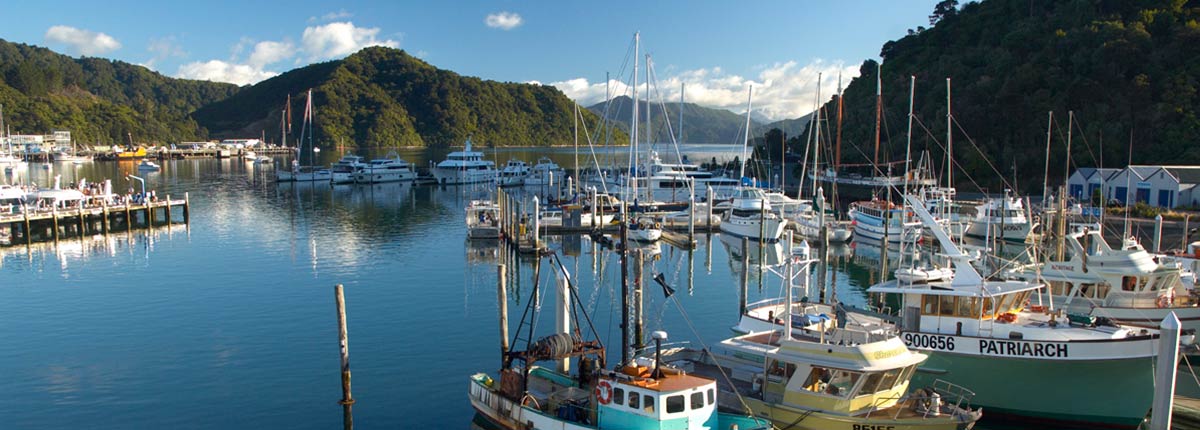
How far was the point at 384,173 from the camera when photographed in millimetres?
111188

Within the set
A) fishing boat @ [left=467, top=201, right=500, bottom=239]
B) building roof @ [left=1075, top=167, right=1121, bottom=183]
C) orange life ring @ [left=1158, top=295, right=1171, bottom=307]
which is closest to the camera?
orange life ring @ [left=1158, top=295, right=1171, bottom=307]

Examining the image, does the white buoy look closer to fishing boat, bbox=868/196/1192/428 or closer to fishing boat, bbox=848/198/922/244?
fishing boat, bbox=868/196/1192/428

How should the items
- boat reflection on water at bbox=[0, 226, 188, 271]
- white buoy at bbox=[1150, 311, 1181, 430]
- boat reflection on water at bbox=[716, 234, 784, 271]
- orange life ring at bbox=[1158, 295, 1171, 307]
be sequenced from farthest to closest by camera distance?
boat reflection on water at bbox=[716, 234, 784, 271] < boat reflection on water at bbox=[0, 226, 188, 271] < orange life ring at bbox=[1158, 295, 1171, 307] < white buoy at bbox=[1150, 311, 1181, 430]

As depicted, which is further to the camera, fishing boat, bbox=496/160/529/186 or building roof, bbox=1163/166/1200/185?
fishing boat, bbox=496/160/529/186

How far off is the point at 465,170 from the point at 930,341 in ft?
300

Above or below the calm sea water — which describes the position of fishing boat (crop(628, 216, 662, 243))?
above

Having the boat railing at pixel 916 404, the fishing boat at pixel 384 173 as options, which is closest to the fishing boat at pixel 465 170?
the fishing boat at pixel 384 173

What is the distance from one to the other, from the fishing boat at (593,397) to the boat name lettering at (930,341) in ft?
21.0

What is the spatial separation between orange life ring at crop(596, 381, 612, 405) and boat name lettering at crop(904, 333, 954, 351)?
30.3ft

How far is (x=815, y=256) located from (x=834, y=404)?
109 feet

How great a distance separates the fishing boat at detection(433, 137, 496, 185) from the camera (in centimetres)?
10776

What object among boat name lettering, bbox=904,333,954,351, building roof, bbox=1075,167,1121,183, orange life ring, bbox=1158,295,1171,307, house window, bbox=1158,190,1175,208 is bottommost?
boat name lettering, bbox=904,333,954,351

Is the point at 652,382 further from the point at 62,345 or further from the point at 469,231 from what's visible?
the point at 469,231

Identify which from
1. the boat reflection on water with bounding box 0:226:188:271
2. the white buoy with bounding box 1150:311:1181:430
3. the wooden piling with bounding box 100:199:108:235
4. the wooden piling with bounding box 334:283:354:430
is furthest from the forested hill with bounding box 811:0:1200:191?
the wooden piling with bounding box 100:199:108:235
